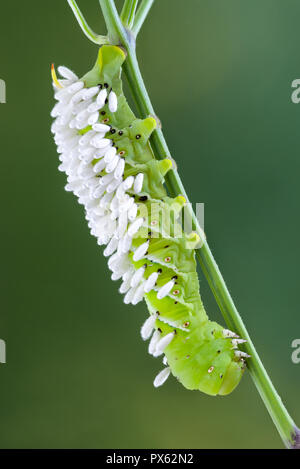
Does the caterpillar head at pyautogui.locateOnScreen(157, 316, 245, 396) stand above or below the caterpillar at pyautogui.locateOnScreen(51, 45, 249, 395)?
below

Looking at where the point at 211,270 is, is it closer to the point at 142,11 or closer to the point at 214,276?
the point at 214,276

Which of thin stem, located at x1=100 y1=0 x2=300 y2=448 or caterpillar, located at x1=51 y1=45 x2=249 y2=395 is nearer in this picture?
thin stem, located at x1=100 y1=0 x2=300 y2=448

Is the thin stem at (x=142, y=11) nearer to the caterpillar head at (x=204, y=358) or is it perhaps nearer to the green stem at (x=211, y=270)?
the green stem at (x=211, y=270)

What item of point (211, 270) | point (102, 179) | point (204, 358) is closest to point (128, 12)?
point (102, 179)

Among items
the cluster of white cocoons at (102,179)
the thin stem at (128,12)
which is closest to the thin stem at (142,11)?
the thin stem at (128,12)

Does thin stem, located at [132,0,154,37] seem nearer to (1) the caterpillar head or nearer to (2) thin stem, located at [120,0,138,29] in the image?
(2) thin stem, located at [120,0,138,29]

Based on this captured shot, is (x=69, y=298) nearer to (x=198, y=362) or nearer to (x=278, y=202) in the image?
(x=278, y=202)

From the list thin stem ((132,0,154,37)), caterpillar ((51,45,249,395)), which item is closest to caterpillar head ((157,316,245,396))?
caterpillar ((51,45,249,395))
